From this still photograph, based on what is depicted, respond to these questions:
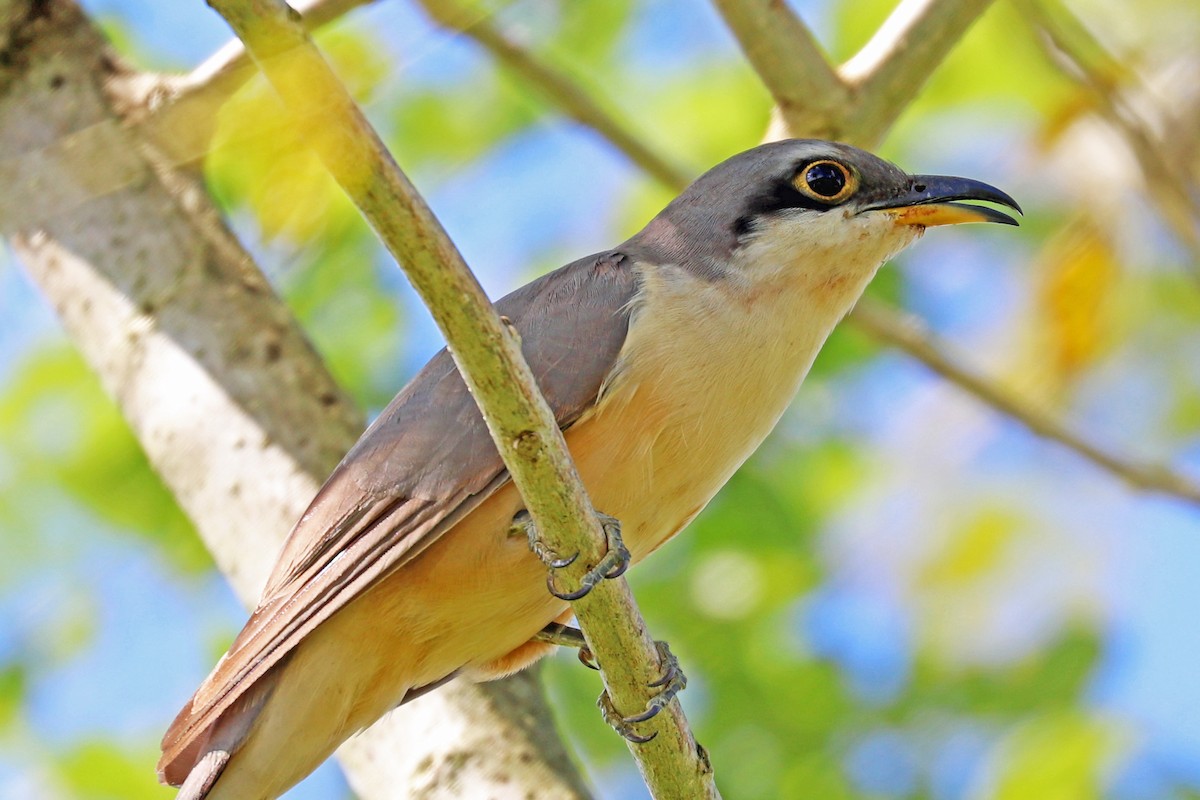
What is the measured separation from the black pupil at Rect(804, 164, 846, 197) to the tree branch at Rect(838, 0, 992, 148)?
15.0 inches

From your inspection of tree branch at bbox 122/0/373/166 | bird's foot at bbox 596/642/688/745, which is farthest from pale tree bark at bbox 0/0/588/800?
bird's foot at bbox 596/642/688/745

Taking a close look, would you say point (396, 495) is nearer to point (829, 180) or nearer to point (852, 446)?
point (829, 180)

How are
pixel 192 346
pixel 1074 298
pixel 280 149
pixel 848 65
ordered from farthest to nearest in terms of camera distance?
1. pixel 1074 298
2. pixel 848 65
3. pixel 192 346
4. pixel 280 149

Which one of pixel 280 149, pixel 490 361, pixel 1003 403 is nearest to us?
pixel 490 361

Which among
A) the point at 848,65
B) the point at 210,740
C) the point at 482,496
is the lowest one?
the point at 210,740

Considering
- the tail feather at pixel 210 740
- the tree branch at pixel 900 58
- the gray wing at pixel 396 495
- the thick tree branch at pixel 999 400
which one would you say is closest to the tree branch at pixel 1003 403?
the thick tree branch at pixel 999 400

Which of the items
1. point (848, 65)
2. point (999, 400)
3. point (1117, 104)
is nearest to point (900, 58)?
point (848, 65)

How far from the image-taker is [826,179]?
16.0 feet

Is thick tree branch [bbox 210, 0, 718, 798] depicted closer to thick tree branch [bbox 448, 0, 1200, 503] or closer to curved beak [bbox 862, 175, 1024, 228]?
curved beak [bbox 862, 175, 1024, 228]

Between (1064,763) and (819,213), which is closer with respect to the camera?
(819,213)

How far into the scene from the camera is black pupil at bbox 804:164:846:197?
4855 millimetres

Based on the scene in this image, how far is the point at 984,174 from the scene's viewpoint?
7.39 metres

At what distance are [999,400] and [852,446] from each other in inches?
51.4

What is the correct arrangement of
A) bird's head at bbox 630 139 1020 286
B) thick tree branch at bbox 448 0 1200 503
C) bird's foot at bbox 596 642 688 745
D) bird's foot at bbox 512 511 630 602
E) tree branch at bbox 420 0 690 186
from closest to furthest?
1. bird's foot at bbox 512 511 630 602
2. bird's foot at bbox 596 642 688 745
3. bird's head at bbox 630 139 1020 286
4. tree branch at bbox 420 0 690 186
5. thick tree branch at bbox 448 0 1200 503
